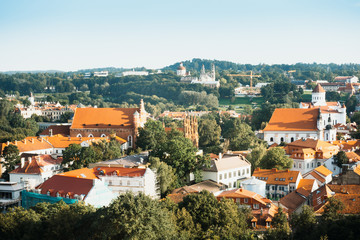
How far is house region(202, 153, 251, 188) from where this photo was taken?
44.4m

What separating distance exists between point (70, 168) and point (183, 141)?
32.3 ft

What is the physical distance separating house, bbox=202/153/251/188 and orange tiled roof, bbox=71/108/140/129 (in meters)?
16.4

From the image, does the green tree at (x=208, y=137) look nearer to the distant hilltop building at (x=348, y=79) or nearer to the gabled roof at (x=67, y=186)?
the gabled roof at (x=67, y=186)

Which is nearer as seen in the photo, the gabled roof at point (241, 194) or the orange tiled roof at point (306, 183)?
the gabled roof at point (241, 194)

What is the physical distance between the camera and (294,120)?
6588 cm

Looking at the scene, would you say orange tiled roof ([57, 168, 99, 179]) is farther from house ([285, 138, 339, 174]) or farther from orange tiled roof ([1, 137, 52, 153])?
house ([285, 138, 339, 174])

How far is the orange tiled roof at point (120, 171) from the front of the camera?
3953 centimetres

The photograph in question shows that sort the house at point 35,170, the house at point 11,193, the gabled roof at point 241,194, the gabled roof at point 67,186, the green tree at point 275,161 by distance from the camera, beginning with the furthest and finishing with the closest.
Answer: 1. the green tree at point 275,161
2. the house at point 35,170
3. the house at point 11,193
4. the gabled roof at point 241,194
5. the gabled roof at point 67,186

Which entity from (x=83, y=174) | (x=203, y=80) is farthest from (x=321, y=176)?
(x=203, y=80)

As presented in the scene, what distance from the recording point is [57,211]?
1233 inches

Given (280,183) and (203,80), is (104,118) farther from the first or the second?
(203,80)

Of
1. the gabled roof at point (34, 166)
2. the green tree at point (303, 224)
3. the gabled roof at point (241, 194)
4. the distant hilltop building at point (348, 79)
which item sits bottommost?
the gabled roof at point (241, 194)

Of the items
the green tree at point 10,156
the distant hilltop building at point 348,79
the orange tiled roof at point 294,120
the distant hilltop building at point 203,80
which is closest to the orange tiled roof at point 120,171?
the green tree at point 10,156

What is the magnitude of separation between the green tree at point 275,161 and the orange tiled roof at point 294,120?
15.8 meters
